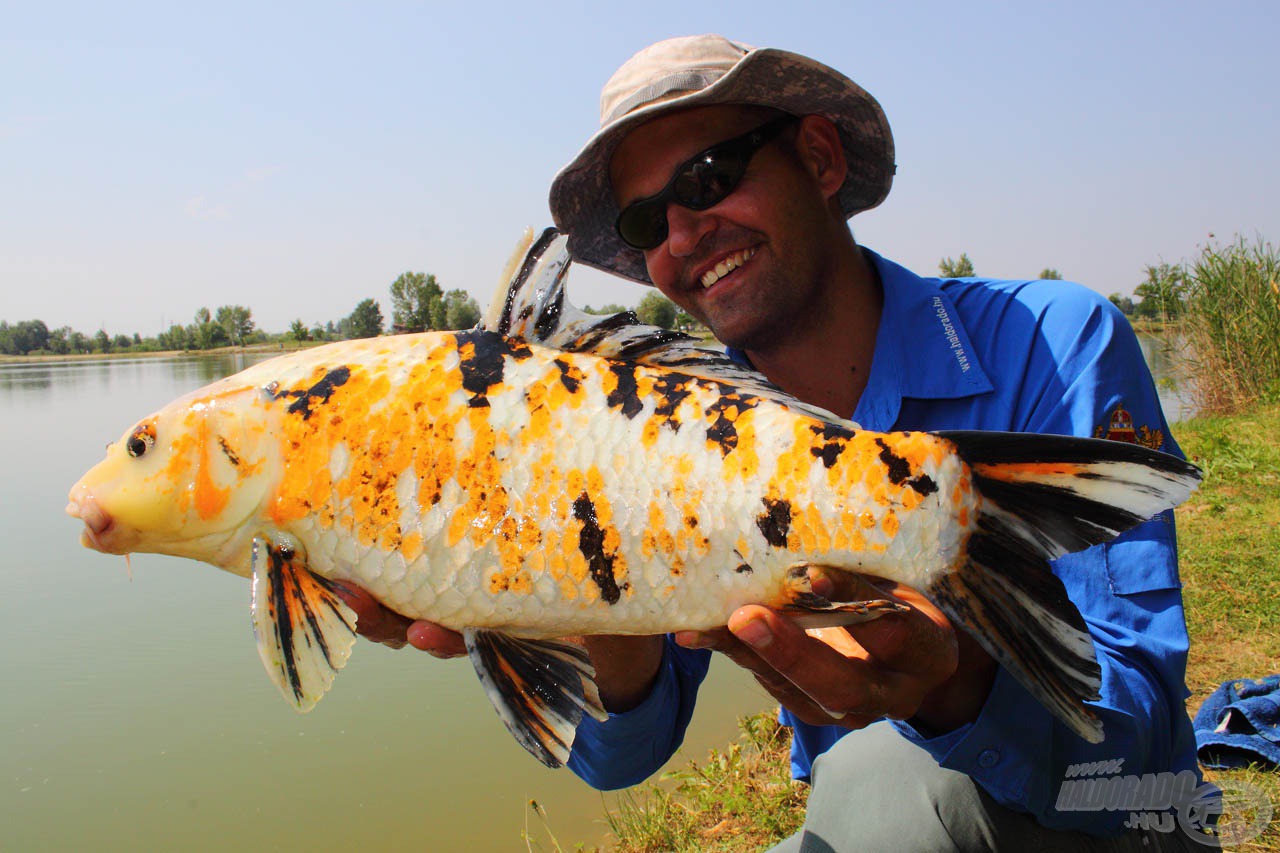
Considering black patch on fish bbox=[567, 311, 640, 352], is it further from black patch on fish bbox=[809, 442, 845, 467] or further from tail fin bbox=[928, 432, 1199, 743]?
tail fin bbox=[928, 432, 1199, 743]

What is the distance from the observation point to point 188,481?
1.60 m

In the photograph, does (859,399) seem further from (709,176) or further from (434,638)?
(434,638)

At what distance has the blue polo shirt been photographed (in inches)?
67.5

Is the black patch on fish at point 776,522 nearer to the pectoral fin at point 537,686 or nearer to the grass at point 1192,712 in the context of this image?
the pectoral fin at point 537,686

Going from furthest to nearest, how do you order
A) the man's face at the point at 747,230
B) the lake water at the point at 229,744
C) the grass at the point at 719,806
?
the lake water at the point at 229,744 → the grass at the point at 719,806 → the man's face at the point at 747,230

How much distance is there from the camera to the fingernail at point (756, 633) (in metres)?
1.40

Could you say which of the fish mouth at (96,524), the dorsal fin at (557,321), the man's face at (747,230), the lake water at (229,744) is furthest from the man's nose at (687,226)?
the lake water at (229,744)

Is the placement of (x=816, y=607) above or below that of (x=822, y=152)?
below

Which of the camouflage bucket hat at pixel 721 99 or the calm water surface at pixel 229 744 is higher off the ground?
the camouflage bucket hat at pixel 721 99

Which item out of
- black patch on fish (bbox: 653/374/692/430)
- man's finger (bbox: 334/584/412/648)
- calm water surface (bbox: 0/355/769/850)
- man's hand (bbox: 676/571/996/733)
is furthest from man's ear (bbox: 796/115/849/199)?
calm water surface (bbox: 0/355/769/850)

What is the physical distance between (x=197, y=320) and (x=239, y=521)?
186 feet

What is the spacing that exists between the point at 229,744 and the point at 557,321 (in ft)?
15.4

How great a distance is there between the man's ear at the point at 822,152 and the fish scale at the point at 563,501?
1.24 metres

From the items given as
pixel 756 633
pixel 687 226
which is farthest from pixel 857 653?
pixel 687 226
